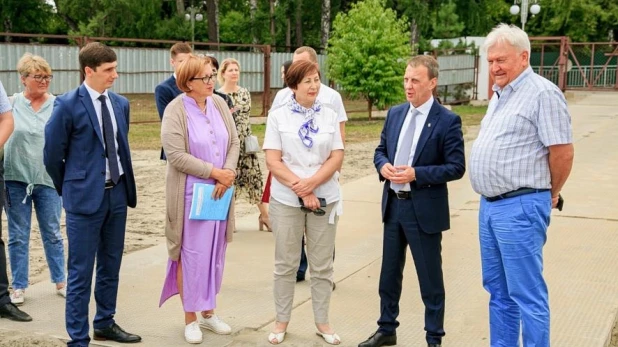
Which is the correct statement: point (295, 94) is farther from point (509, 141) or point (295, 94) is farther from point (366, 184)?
point (366, 184)

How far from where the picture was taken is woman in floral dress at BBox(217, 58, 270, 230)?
7.61 metres

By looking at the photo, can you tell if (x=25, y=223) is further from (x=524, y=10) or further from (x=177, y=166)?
(x=524, y=10)

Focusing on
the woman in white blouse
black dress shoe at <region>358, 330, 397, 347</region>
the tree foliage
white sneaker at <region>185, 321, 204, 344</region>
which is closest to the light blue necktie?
the woman in white blouse

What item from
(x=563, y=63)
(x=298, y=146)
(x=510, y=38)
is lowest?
(x=298, y=146)

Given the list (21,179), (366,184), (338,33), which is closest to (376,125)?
(338,33)

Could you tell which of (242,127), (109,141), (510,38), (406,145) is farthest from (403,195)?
(242,127)

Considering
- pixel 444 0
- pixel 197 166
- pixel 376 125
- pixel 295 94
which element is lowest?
pixel 376 125

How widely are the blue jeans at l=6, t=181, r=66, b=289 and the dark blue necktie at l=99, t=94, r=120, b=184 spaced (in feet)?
3.74

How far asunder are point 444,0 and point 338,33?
15.8 meters

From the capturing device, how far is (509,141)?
4.31 m

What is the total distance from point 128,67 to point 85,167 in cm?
1528

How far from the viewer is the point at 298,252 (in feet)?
17.2

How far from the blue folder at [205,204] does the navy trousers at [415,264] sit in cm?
110

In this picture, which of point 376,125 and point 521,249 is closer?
point 521,249
